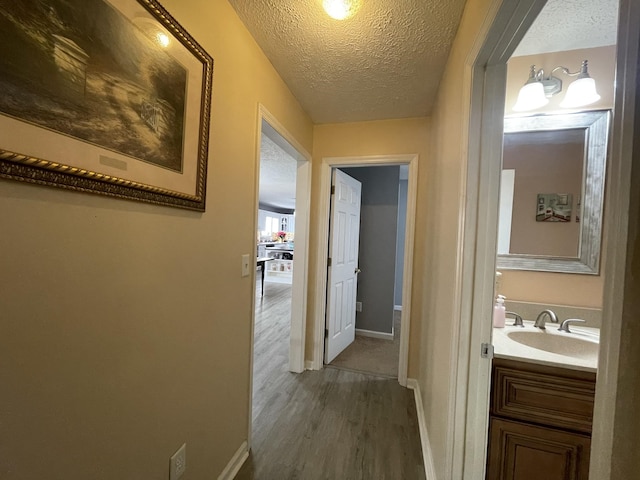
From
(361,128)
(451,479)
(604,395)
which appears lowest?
(451,479)

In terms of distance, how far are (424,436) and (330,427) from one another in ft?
1.97

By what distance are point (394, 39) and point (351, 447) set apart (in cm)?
237

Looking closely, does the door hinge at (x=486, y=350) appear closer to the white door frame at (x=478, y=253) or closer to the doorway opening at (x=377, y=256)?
the white door frame at (x=478, y=253)

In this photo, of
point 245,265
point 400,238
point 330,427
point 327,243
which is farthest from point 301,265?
point 400,238

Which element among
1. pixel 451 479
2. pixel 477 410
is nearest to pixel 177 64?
pixel 477 410

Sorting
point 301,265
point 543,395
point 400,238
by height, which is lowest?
point 543,395

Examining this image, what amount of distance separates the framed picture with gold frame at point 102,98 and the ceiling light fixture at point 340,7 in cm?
63

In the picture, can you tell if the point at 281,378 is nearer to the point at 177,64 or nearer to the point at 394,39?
the point at 177,64

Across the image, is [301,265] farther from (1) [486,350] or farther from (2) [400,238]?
(2) [400,238]

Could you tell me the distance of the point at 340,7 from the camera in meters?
1.21

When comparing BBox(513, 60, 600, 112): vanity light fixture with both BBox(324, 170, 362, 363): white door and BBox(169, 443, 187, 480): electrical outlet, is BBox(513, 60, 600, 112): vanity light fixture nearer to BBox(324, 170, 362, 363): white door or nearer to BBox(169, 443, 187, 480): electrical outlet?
BBox(324, 170, 362, 363): white door

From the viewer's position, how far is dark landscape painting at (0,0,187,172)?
22.1 inches

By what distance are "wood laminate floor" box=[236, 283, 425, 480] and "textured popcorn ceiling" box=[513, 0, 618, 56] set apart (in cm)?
243

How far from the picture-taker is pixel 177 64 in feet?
3.11
